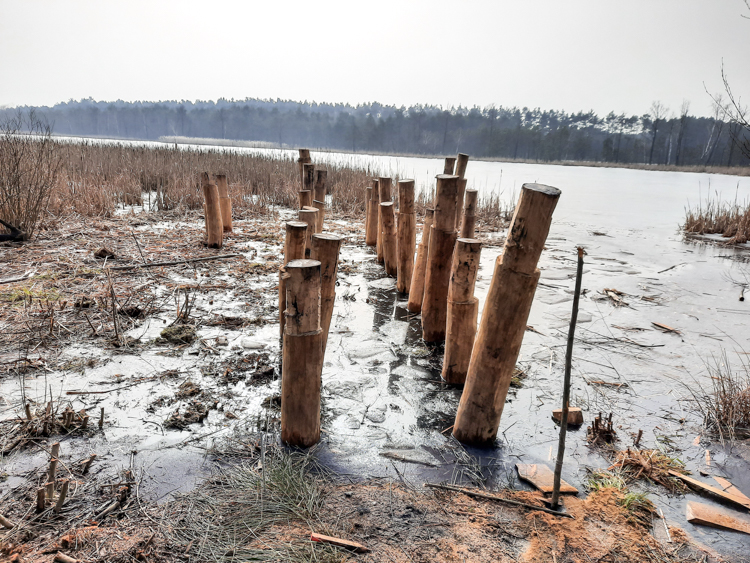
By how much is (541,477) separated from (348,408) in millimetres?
1215

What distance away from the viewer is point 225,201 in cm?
752

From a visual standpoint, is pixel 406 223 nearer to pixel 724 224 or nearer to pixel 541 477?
pixel 541 477

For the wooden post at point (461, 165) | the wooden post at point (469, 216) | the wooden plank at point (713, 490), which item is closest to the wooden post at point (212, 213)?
the wooden post at point (461, 165)

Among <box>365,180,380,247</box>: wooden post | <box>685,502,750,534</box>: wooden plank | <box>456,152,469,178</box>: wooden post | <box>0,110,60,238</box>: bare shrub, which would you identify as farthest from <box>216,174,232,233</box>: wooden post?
<box>685,502,750,534</box>: wooden plank

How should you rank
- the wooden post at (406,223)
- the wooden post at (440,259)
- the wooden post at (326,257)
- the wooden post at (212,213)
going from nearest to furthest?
the wooden post at (326,257), the wooden post at (440,259), the wooden post at (406,223), the wooden post at (212,213)

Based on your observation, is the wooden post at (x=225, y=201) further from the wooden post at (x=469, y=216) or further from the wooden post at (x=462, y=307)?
the wooden post at (x=462, y=307)

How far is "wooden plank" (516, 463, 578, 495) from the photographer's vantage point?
6.86 ft

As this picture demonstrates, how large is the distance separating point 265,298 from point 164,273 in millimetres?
1578

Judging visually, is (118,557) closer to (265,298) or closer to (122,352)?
(122,352)

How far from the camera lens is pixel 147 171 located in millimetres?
11992

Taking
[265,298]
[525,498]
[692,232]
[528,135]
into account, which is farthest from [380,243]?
[528,135]

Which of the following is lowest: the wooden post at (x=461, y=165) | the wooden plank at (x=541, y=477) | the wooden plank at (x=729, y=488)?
the wooden plank at (x=541, y=477)

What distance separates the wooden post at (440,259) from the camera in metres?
3.41

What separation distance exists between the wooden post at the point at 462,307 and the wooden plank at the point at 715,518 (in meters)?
1.45
